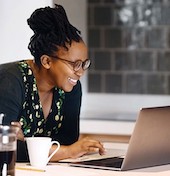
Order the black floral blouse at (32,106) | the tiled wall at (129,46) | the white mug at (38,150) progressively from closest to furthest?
1. the white mug at (38,150)
2. the black floral blouse at (32,106)
3. the tiled wall at (129,46)

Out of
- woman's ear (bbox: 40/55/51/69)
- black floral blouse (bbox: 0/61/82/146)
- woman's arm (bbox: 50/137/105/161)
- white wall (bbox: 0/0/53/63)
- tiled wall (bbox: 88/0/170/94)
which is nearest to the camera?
woman's arm (bbox: 50/137/105/161)

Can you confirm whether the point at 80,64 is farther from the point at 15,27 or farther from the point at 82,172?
the point at 15,27

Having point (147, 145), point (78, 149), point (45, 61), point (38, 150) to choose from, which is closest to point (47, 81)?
point (45, 61)

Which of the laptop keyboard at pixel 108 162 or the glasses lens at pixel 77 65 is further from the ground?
the glasses lens at pixel 77 65

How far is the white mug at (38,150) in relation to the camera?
2.18 meters

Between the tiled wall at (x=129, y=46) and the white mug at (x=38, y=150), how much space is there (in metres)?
2.10

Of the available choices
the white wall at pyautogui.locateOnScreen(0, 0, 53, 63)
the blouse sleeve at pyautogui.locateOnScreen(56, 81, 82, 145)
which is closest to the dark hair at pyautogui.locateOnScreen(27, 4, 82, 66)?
the blouse sleeve at pyautogui.locateOnScreen(56, 81, 82, 145)

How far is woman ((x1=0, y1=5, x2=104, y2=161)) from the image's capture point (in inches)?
95.4

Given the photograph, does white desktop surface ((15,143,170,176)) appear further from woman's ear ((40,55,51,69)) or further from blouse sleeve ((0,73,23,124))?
Answer: woman's ear ((40,55,51,69))

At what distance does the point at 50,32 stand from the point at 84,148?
1.62 feet

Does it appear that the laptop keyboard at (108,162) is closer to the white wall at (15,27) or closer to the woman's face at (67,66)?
the woman's face at (67,66)

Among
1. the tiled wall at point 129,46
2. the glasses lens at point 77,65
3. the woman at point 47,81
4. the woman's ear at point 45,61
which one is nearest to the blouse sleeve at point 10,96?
the woman at point 47,81

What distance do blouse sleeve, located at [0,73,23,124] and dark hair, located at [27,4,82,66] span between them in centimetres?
16

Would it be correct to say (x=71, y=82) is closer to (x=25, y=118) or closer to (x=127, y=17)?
(x=25, y=118)
